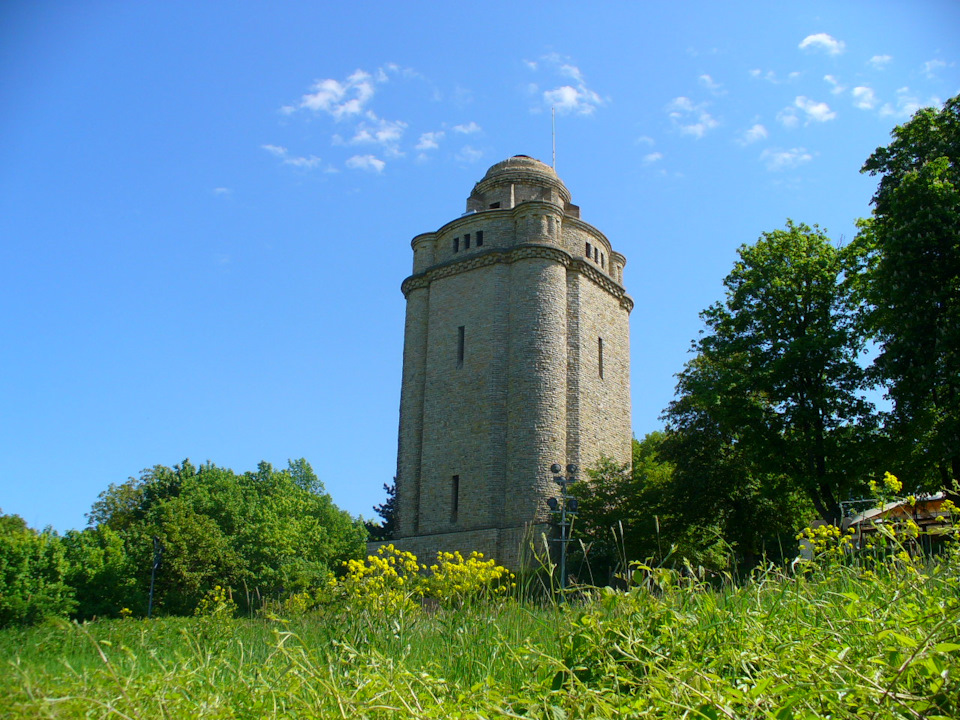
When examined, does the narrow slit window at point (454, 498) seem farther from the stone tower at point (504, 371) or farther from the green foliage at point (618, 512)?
the green foliage at point (618, 512)

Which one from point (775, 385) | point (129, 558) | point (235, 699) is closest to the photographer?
point (235, 699)

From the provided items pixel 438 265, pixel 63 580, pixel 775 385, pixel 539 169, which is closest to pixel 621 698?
pixel 775 385

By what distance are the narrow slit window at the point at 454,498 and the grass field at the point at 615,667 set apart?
20.0 meters

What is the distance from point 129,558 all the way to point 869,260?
3144 centimetres

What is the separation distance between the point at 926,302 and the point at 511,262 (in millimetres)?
14564

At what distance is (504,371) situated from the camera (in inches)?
1041

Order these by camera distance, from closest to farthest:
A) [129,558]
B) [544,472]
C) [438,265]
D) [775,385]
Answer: [775,385]
[544,472]
[438,265]
[129,558]

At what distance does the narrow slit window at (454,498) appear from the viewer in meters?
25.7

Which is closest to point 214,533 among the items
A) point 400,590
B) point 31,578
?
point 31,578

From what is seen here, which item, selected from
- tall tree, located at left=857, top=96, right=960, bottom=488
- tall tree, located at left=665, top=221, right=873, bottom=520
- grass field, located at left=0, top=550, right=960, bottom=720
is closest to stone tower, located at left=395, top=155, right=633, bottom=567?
tall tree, located at left=665, top=221, right=873, bottom=520

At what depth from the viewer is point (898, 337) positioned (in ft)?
53.7

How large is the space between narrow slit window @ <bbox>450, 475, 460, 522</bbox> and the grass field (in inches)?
786

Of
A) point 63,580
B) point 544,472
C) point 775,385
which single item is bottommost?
point 63,580

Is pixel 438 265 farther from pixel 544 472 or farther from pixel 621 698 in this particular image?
pixel 621 698
